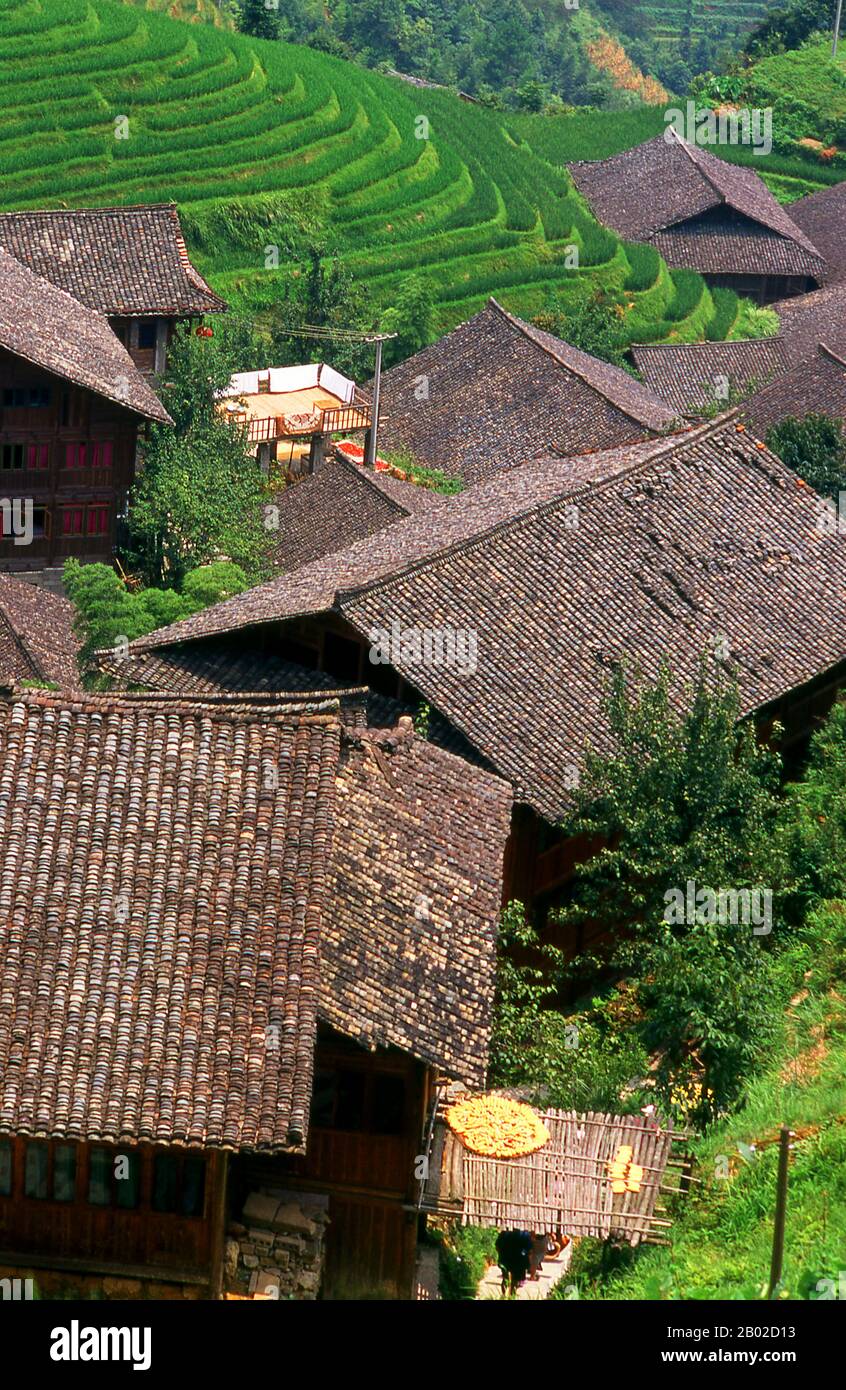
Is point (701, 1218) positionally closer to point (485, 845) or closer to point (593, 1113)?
point (593, 1113)

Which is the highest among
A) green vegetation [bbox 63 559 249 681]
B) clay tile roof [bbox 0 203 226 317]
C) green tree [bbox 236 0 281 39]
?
green tree [bbox 236 0 281 39]

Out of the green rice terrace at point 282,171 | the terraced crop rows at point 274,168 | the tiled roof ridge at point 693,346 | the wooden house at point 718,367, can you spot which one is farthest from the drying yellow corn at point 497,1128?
the tiled roof ridge at point 693,346

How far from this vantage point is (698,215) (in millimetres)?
77750

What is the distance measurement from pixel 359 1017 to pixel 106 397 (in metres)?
25.7

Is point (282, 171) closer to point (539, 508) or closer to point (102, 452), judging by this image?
point (102, 452)

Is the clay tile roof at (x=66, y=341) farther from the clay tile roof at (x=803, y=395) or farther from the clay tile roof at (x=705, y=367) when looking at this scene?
the clay tile roof at (x=705, y=367)

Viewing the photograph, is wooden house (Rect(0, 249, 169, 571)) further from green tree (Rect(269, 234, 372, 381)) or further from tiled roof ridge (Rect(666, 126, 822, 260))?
tiled roof ridge (Rect(666, 126, 822, 260))

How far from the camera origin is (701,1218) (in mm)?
19891

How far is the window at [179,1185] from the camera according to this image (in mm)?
18516

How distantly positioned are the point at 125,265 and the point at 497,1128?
1335 inches

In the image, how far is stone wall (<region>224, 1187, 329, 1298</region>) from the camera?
19.1 metres

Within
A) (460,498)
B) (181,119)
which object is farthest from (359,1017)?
(181,119)

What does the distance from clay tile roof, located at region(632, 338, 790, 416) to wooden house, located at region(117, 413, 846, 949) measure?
89.3ft

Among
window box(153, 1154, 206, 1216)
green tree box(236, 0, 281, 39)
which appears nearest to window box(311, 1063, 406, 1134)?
window box(153, 1154, 206, 1216)
